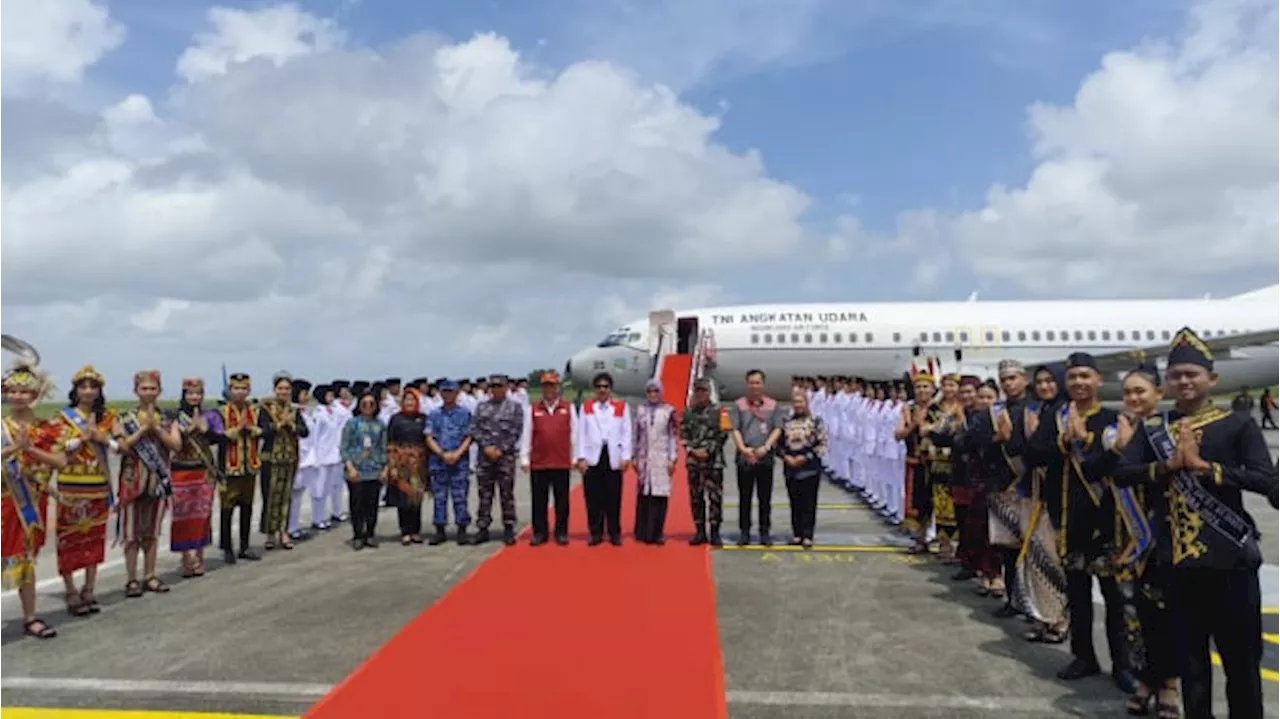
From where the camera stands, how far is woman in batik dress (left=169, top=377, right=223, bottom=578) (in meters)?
7.43

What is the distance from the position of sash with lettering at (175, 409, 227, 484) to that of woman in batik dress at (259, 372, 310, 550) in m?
0.97

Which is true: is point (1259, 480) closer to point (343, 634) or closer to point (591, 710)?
point (591, 710)

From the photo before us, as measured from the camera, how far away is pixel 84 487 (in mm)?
6180

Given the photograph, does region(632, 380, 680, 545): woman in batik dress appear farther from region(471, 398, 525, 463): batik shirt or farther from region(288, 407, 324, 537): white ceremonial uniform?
region(288, 407, 324, 537): white ceremonial uniform

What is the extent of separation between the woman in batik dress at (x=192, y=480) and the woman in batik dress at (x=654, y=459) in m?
4.21

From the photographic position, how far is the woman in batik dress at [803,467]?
338 inches

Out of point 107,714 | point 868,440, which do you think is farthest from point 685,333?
point 107,714

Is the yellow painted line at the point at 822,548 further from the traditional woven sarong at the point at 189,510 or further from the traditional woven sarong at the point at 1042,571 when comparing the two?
the traditional woven sarong at the point at 189,510

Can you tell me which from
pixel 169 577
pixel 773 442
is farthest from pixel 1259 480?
pixel 169 577

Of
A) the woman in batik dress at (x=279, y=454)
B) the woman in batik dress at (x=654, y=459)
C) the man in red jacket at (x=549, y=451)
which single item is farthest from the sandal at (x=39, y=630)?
the woman in batik dress at (x=654, y=459)

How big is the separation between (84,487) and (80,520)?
25 centimetres

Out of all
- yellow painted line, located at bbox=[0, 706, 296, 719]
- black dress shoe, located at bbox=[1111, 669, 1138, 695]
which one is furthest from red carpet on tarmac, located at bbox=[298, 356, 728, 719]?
black dress shoe, located at bbox=[1111, 669, 1138, 695]

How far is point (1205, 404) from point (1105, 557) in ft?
3.74

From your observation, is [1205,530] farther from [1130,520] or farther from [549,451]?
[549,451]
